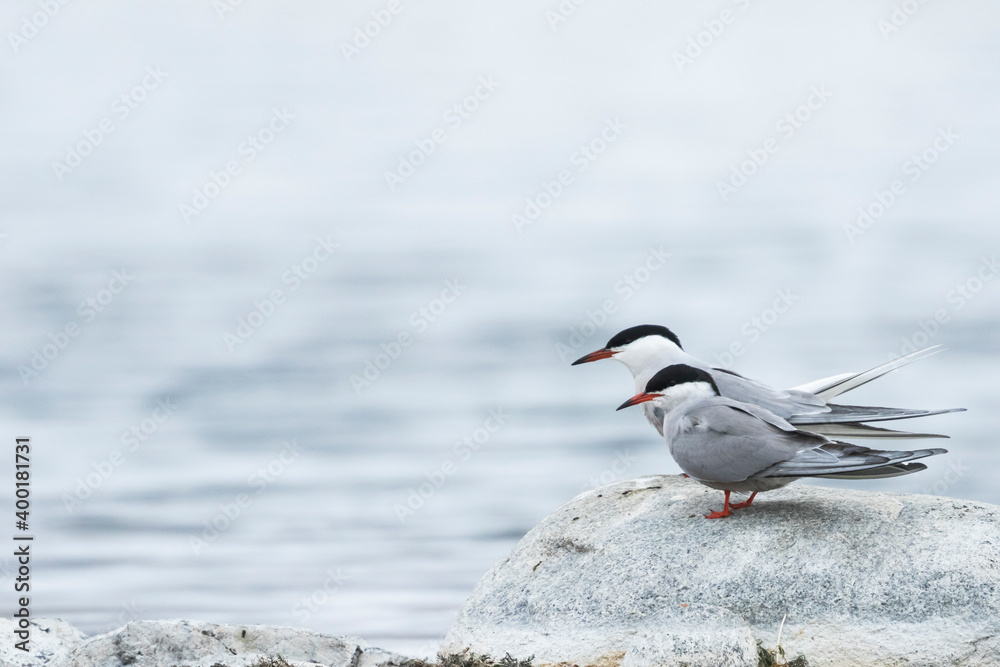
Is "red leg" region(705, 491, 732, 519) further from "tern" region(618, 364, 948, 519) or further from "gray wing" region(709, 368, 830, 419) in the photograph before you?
"gray wing" region(709, 368, 830, 419)

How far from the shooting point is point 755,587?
4.68 m

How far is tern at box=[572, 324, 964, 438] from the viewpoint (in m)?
5.79

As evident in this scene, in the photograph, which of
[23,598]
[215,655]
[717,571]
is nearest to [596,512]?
[717,571]

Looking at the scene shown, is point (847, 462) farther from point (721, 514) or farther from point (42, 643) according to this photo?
point (42, 643)

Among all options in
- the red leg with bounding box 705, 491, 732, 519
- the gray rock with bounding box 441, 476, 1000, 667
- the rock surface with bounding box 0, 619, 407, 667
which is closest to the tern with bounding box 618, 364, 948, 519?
the red leg with bounding box 705, 491, 732, 519

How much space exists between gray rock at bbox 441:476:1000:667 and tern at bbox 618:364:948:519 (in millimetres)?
273

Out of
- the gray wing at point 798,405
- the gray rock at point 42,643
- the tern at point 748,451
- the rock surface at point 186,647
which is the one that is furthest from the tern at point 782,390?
the gray rock at point 42,643

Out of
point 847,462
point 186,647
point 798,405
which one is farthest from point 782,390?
point 186,647

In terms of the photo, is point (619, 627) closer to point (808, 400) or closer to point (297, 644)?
point (297, 644)

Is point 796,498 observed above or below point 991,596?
above

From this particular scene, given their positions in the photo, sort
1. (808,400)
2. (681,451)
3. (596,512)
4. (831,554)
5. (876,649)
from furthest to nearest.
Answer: (808,400) → (596,512) → (681,451) → (831,554) → (876,649)

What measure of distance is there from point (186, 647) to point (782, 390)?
349cm

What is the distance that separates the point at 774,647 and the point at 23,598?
3.99 metres

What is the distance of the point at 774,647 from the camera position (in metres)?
4.48
